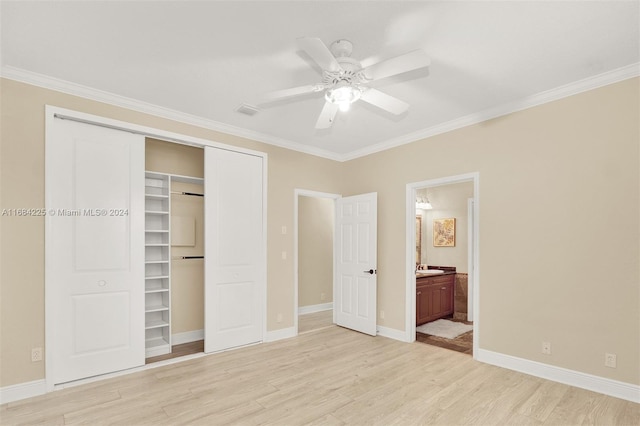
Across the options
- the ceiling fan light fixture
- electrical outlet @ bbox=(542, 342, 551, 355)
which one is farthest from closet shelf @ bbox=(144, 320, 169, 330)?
electrical outlet @ bbox=(542, 342, 551, 355)

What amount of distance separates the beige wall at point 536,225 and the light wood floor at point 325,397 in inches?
17.5

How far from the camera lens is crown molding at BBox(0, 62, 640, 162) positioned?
2.95 metres

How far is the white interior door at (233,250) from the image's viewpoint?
162 inches

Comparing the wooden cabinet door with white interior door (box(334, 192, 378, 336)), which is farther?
the wooden cabinet door

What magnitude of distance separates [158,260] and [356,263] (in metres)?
2.87

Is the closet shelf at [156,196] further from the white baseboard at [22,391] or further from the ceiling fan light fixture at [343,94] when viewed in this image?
the ceiling fan light fixture at [343,94]

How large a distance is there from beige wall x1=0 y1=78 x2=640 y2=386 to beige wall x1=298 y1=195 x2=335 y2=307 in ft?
9.21

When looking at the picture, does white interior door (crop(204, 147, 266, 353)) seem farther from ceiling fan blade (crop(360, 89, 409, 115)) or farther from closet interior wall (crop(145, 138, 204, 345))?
ceiling fan blade (crop(360, 89, 409, 115))

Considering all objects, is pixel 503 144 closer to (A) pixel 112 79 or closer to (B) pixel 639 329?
(B) pixel 639 329

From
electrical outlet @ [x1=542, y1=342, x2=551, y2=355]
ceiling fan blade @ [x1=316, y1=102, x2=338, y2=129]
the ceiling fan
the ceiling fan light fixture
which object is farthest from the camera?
electrical outlet @ [x1=542, y1=342, x2=551, y2=355]

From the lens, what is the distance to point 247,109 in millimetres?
3744

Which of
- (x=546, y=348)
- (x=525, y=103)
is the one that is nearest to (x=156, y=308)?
(x=546, y=348)

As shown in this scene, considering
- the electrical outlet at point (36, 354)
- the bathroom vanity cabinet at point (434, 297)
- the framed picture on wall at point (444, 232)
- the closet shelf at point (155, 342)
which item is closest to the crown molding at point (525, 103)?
the bathroom vanity cabinet at point (434, 297)

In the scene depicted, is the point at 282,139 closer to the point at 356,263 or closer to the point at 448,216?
the point at 356,263
